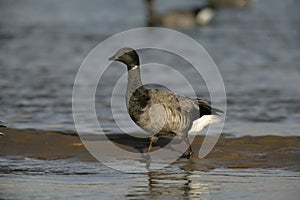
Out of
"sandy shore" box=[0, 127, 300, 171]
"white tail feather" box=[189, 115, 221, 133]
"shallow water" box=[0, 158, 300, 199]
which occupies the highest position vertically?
"white tail feather" box=[189, 115, 221, 133]

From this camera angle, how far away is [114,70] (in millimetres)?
14602

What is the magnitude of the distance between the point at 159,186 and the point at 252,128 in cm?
338

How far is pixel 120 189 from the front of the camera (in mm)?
6902

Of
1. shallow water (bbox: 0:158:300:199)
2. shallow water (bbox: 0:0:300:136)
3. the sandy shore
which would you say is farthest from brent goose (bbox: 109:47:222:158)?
shallow water (bbox: 0:0:300:136)

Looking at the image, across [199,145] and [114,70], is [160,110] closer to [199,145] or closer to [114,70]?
[199,145]

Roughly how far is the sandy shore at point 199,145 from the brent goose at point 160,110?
42cm

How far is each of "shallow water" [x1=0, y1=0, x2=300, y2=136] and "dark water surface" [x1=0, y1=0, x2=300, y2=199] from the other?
0.02m

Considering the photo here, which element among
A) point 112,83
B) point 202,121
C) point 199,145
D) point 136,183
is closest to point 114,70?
point 112,83

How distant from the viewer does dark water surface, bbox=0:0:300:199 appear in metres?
7.01

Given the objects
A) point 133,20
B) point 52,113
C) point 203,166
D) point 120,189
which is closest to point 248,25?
point 133,20

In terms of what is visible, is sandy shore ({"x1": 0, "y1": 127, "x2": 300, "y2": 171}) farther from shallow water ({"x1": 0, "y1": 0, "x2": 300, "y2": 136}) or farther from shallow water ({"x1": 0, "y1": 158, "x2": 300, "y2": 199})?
shallow water ({"x1": 0, "y1": 0, "x2": 300, "y2": 136})

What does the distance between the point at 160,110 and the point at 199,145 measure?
46.1 inches

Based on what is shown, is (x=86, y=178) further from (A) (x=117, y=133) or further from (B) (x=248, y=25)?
(B) (x=248, y=25)

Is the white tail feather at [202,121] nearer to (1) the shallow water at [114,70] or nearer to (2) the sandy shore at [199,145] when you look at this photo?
(2) the sandy shore at [199,145]
